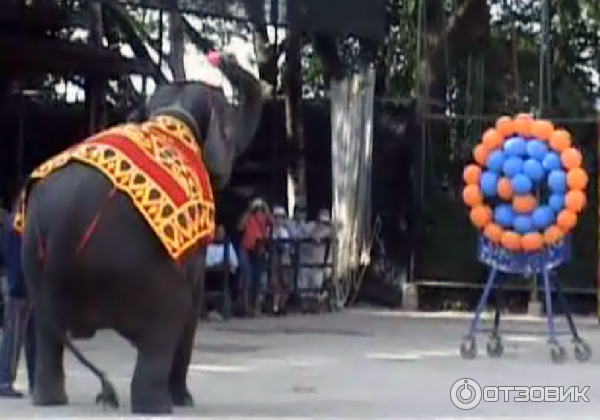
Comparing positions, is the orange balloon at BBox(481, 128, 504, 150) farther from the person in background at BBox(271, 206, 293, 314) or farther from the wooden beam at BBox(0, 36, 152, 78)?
the person in background at BBox(271, 206, 293, 314)

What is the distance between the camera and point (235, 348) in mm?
18875

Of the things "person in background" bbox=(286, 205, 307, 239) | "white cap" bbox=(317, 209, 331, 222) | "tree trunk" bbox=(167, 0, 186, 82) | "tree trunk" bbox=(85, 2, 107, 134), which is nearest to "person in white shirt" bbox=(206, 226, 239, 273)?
"person in background" bbox=(286, 205, 307, 239)

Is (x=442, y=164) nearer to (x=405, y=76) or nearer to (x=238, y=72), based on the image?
(x=405, y=76)

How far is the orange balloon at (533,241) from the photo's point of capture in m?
17.6

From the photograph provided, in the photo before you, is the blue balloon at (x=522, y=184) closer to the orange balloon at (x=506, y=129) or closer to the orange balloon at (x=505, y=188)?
the orange balloon at (x=505, y=188)

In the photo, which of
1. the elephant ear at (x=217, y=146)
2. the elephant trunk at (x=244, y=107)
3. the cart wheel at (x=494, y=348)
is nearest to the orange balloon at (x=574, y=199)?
the cart wheel at (x=494, y=348)

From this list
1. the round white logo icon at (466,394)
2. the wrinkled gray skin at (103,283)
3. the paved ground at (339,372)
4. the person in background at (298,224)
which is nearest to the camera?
the wrinkled gray skin at (103,283)

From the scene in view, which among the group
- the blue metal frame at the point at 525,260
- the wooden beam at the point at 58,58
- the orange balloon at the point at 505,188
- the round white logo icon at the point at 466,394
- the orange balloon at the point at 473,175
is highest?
the wooden beam at the point at 58,58

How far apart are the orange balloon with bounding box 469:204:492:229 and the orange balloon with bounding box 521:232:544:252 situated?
501mm

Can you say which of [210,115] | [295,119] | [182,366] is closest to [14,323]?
[182,366]

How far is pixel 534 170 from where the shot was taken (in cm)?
1769

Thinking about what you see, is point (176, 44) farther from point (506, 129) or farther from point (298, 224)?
point (506, 129)

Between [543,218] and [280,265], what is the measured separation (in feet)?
26.6

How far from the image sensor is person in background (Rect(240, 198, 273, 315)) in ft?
79.2
